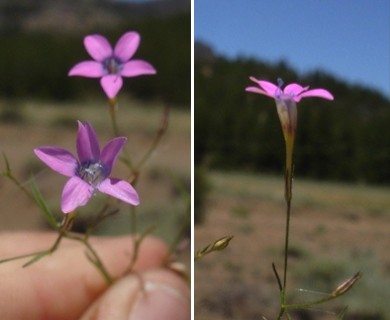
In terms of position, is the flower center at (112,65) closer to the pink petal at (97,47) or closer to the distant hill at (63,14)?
the pink petal at (97,47)

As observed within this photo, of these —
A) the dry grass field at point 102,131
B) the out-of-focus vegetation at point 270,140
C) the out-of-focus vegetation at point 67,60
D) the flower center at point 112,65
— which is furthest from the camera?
the out-of-focus vegetation at point 67,60

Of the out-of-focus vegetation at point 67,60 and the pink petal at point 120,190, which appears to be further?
the out-of-focus vegetation at point 67,60

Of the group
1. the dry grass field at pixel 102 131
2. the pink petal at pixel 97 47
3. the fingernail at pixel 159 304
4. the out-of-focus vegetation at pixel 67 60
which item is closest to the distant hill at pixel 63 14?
the out-of-focus vegetation at pixel 67 60

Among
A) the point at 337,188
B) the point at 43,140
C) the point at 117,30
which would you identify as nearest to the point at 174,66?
the point at 117,30

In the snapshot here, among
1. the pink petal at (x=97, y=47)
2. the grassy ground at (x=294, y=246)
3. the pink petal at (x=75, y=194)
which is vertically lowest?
the grassy ground at (x=294, y=246)

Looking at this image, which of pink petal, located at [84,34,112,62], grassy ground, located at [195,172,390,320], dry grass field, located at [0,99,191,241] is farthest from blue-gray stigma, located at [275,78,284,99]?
dry grass field, located at [0,99,191,241]

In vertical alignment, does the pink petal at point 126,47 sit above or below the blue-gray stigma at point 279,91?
above

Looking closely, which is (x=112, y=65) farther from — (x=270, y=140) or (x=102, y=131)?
(x=102, y=131)
